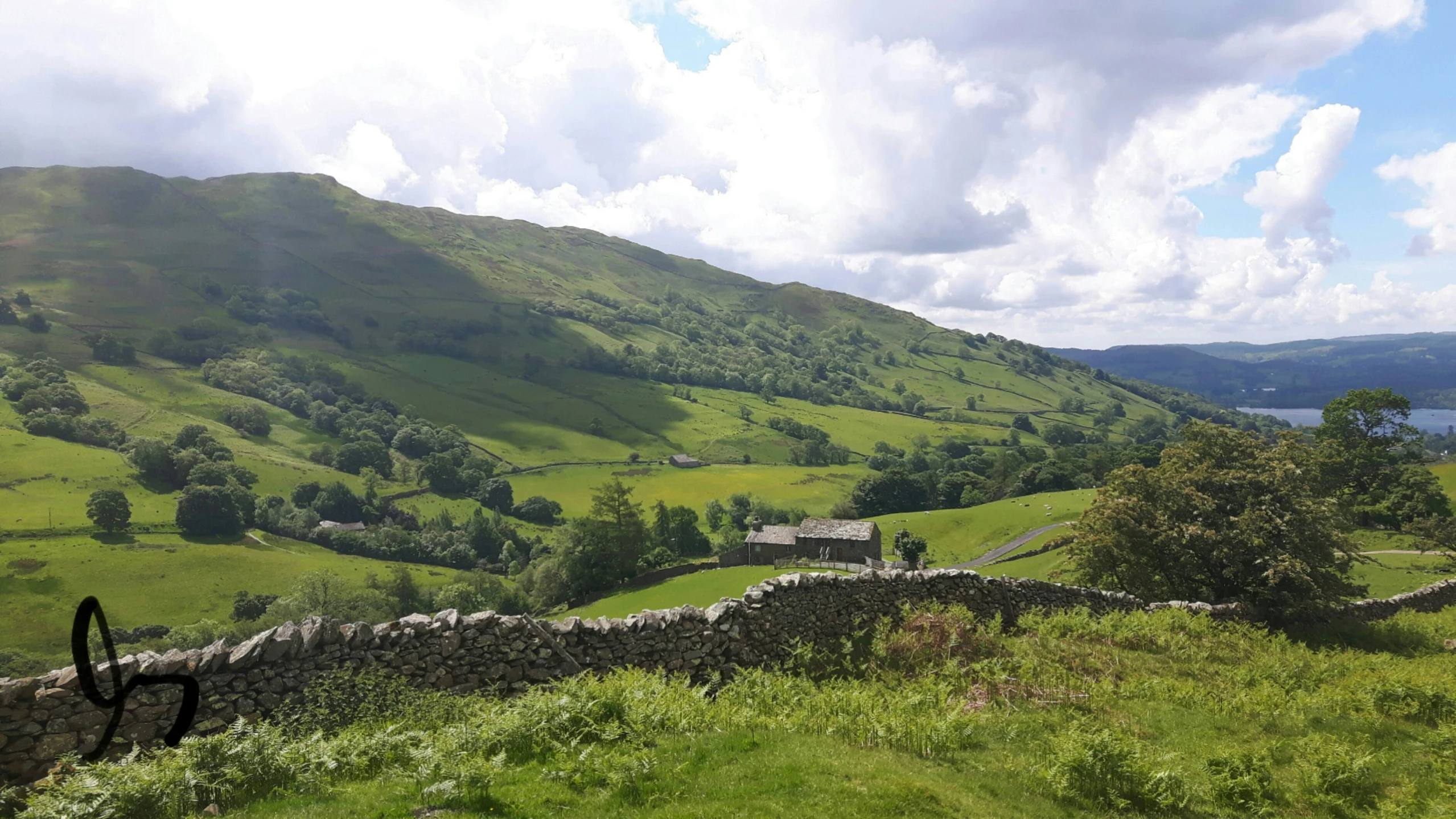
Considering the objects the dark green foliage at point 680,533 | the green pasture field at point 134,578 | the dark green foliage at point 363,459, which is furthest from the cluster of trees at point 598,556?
the dark green foliage at point 363,459

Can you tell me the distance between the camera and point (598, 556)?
92.6 meters

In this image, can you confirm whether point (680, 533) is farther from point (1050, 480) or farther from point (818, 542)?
point (1050, 480)

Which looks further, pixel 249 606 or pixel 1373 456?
pixel 249 606

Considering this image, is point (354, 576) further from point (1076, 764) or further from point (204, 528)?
point (1076, 764)

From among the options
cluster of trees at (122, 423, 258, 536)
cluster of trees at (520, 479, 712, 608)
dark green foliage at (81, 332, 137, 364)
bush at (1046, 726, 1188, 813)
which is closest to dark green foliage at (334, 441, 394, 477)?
cluster of trees at (122, 423, 258, 536)

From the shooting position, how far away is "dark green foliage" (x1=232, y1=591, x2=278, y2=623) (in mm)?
90688

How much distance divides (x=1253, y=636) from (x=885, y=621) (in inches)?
513

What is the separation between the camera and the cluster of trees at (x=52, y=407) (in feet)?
468

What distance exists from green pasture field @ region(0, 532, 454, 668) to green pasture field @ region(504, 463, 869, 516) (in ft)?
146

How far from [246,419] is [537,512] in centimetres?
8278

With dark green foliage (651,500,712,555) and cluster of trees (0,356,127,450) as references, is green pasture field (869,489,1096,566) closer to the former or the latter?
dark green foliage (651,500,712,555)

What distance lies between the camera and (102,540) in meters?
Result: 104

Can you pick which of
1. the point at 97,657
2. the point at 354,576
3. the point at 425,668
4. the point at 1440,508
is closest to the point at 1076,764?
the point at 425,668
